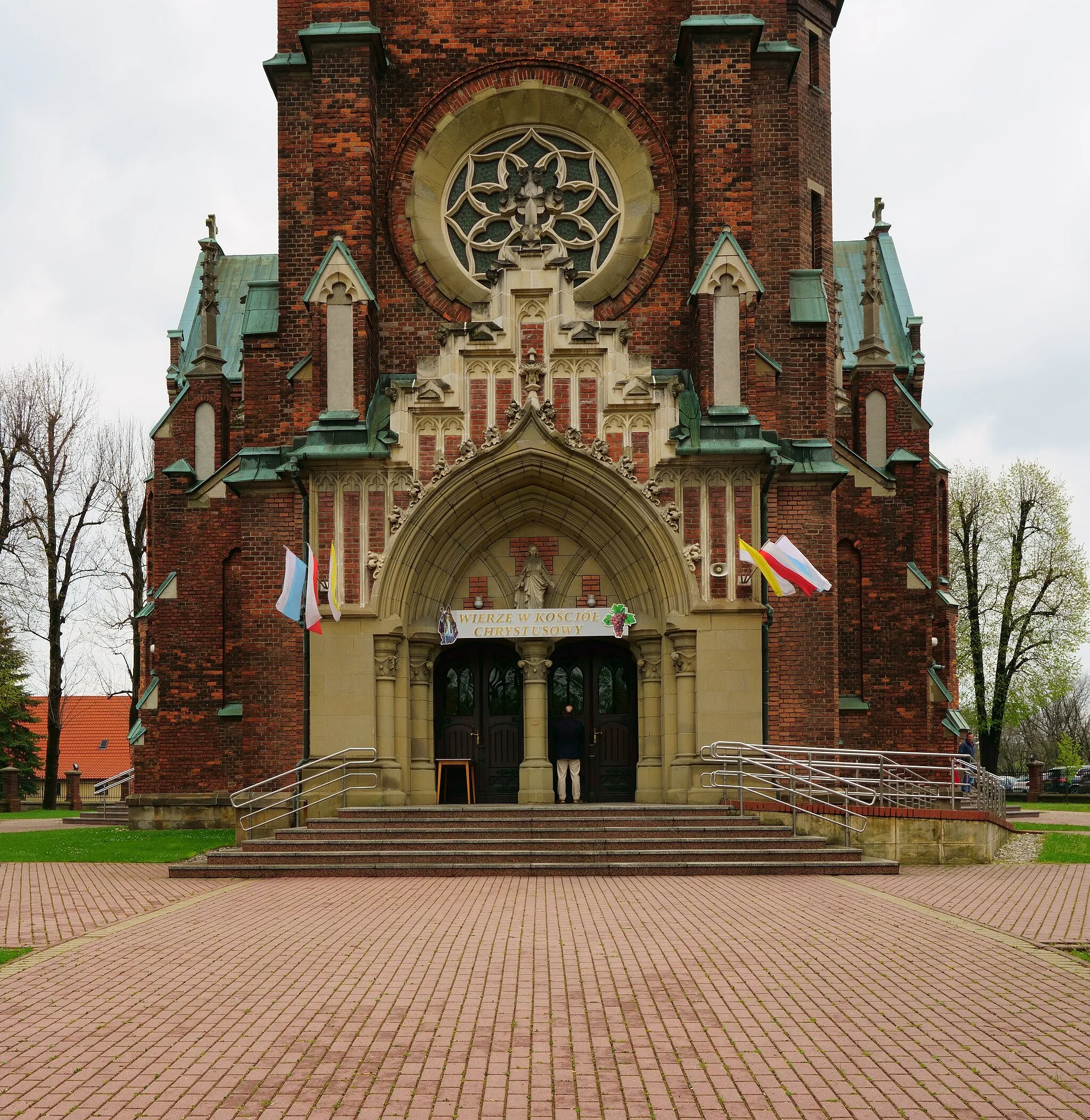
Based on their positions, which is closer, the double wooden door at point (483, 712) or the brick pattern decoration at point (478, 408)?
the brick pattern decoration at point (478, 408)

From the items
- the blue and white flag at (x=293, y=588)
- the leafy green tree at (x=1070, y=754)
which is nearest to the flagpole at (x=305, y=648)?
the blue and white flag at (x=293, y=588)

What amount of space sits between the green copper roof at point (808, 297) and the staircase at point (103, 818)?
58.2 ft

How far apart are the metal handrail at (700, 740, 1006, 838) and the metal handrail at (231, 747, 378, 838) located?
472cm

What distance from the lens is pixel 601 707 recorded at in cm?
2100

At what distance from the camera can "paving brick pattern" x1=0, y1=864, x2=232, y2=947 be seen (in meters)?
11.7

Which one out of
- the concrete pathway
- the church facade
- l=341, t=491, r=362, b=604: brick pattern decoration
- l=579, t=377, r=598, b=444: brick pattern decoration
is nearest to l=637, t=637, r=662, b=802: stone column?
the church facade

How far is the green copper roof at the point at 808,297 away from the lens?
20.8 metres

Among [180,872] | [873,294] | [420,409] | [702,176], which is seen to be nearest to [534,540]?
[420,409]

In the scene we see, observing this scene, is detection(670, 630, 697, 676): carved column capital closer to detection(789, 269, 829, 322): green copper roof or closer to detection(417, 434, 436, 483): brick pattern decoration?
detection(417, 434, 436, 483): brick pattern decoration

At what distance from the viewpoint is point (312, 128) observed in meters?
20.9

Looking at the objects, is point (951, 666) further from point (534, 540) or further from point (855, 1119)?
point (855, 1119)

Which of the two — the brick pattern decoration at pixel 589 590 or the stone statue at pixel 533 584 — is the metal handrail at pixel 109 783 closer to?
the stone statue at pixel 533 584

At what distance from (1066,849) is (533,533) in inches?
363

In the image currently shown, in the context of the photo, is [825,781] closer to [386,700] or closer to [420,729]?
[420,729]
